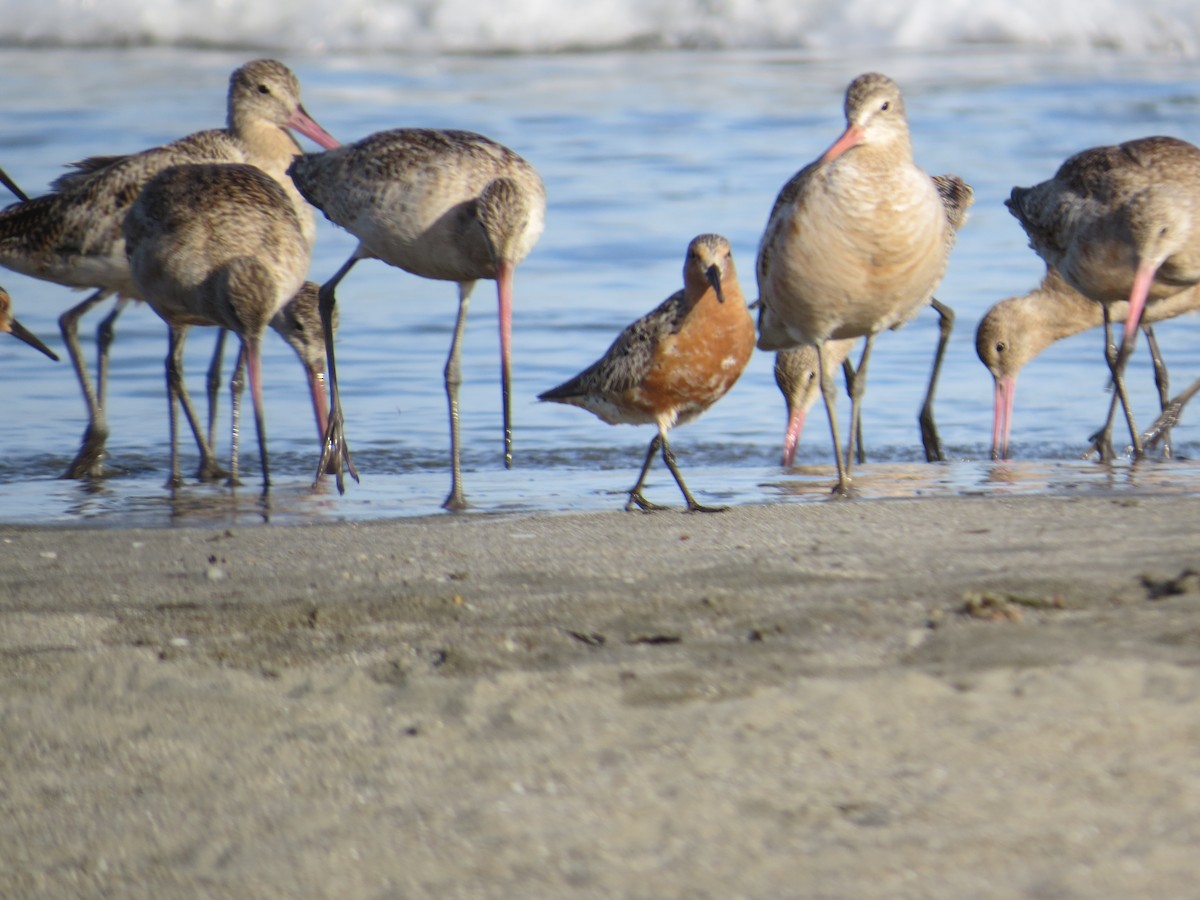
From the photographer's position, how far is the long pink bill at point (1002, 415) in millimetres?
9602

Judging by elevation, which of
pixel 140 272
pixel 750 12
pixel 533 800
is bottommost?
pixel 533 800

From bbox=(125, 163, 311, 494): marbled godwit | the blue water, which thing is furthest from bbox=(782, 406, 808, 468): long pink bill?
bbox=(125, 163, 311, 494): marbled godwit

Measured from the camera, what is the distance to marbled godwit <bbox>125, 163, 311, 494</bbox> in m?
8.34

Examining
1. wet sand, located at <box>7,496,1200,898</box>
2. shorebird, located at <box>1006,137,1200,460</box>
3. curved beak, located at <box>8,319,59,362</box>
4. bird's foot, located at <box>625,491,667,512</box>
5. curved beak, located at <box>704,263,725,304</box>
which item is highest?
shorebird, located at <box>1006,137,1200,460</box>

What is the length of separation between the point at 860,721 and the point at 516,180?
4.94 metres

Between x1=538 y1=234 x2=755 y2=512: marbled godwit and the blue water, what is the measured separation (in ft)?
1.36

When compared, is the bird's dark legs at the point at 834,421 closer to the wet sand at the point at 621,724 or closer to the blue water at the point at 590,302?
the blue water at the point at 590,302

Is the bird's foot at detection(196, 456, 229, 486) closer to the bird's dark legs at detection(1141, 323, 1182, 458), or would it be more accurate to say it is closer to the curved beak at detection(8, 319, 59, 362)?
the curved beak at detection(8, 319, 59, 362)

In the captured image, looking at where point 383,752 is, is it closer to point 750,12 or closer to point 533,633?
point 533,633

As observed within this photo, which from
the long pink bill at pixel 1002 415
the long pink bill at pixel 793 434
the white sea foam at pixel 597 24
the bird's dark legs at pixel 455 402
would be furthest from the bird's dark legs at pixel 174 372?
the white sea foam at pixel 597 24

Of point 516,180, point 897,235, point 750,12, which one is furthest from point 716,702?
point 750,12

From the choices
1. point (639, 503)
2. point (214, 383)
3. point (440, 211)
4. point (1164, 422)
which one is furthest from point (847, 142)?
point (214, 383)

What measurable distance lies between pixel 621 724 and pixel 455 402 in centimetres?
446

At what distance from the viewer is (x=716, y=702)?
3.96 meters
